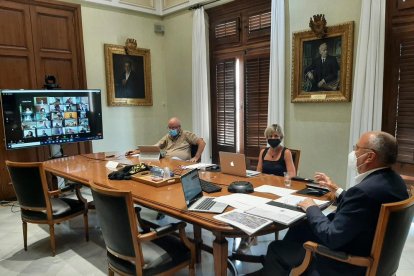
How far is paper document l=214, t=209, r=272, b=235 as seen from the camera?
1554mm

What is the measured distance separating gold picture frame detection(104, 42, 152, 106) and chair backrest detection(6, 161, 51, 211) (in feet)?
8.76

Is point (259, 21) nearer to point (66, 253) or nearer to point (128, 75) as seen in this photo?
point (128, 75)

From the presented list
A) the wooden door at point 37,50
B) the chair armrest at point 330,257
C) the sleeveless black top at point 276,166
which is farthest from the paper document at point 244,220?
the wooden door at point 37,50

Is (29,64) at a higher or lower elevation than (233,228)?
higher

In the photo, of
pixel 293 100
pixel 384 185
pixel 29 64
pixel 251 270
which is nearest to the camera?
pixel 384 185

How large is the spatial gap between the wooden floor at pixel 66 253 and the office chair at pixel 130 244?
0.58 m

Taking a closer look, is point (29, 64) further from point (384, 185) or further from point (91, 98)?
point (384, 185)

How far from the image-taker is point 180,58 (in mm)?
5609

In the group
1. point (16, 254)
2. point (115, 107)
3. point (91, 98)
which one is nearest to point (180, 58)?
point (115, 107)

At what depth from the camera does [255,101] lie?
4.59 metres

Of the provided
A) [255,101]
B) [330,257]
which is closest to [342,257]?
[330,257]

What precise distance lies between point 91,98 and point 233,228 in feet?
12.1

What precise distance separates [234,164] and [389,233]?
1372 mm

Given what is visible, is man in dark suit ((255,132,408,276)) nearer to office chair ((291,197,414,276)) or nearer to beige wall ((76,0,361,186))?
office chair ((291,197,414,276))
